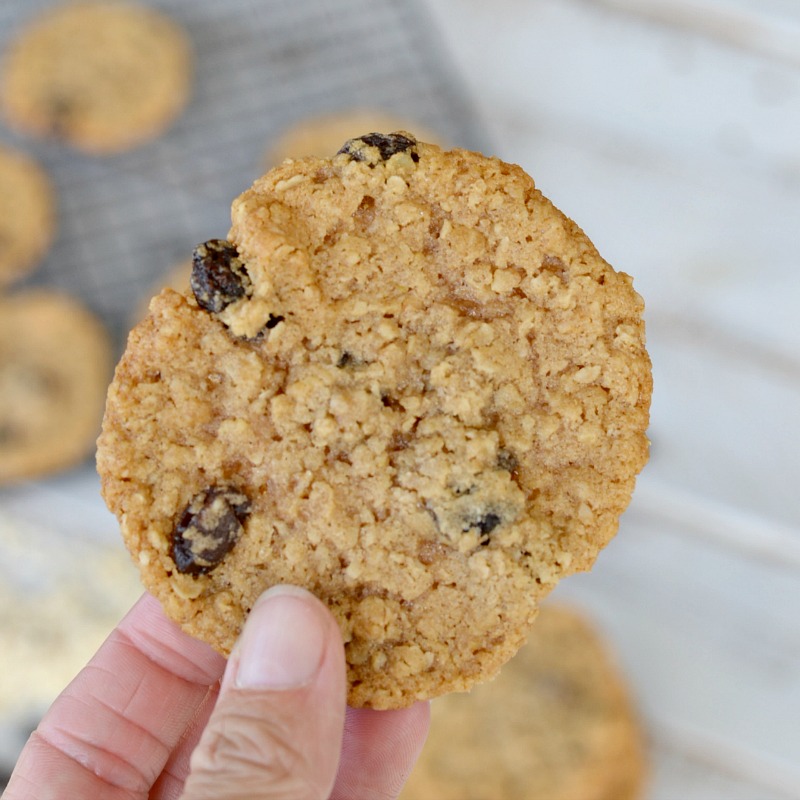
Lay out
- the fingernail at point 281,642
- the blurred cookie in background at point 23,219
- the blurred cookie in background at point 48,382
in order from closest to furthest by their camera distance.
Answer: the fingernail at point 281,642
the blurred cookie in background at point 48,382
the blurred cookie in background at point 23,219

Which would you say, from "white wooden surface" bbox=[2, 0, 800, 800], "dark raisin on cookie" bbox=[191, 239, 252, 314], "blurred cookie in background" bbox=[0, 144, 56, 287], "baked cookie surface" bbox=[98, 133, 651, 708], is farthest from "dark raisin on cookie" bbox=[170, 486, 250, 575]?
"blurred cookie in background" bbox=[0, 144, 56, 287]

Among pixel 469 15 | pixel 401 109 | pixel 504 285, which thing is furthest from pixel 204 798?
pixel 469 15

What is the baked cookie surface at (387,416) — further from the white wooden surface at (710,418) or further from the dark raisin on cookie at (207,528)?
the white wooden surface at (710,418)

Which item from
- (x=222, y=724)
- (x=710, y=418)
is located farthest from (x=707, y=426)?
(x=222, y=724)

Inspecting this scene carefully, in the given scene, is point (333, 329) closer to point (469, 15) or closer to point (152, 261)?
point (152, 261)

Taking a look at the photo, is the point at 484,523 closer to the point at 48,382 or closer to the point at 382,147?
the point at 382,147

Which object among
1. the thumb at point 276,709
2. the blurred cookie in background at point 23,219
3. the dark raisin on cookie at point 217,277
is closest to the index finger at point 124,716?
the thumb at point 276,709
